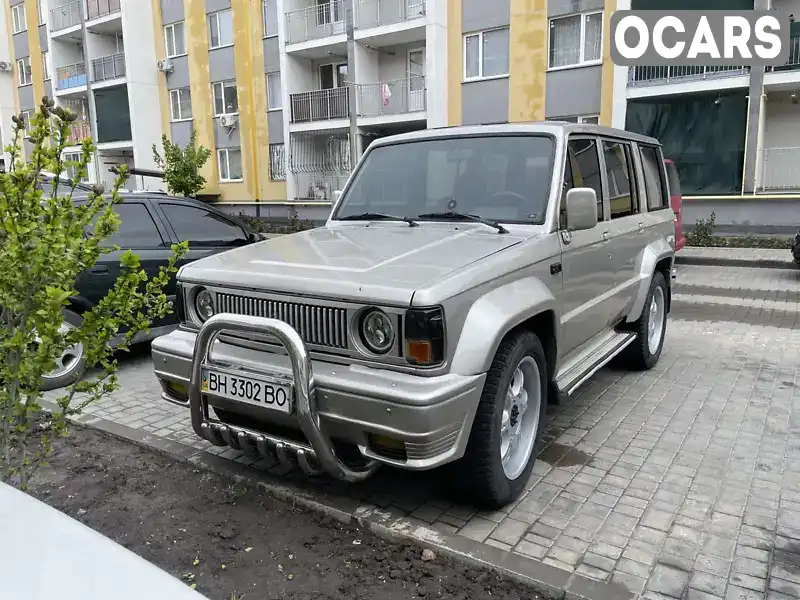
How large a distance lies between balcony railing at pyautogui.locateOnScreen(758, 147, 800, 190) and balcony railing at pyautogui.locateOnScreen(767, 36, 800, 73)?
2153 mm

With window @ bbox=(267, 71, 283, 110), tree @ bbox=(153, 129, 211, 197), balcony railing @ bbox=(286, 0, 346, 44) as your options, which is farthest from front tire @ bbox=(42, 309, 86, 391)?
window @ bbox=(267, 71, 283, 110)

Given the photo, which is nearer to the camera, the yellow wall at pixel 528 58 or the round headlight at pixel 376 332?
the round headlight at pixel 376 332

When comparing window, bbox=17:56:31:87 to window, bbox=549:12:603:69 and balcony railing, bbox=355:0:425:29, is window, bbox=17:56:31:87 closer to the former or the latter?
balcony railing, bbox=355:0:425:29

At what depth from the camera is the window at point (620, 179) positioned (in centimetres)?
507

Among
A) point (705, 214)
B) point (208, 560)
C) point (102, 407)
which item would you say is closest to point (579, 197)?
point (208, 560)

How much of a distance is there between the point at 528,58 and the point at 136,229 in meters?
16.9

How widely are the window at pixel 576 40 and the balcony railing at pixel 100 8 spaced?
22.7 m

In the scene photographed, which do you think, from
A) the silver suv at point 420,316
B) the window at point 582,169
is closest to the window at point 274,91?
the silver suv at point 420,316

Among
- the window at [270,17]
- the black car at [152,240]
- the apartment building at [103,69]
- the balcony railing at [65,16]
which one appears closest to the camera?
the black car at [152,240]

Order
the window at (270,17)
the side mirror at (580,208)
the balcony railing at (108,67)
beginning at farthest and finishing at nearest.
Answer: the balcony railing at (108,67) → the window at (270,17) → the side mirror at (580,208)

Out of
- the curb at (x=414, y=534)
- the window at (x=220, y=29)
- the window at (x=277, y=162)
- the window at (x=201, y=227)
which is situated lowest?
the curb at (x=414, y=534)

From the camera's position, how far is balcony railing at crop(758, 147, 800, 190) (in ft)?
58.4

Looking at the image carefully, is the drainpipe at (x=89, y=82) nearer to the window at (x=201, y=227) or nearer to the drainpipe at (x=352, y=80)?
the drainpipe at (x=352, y=80)

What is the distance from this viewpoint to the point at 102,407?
5332 millimetres
